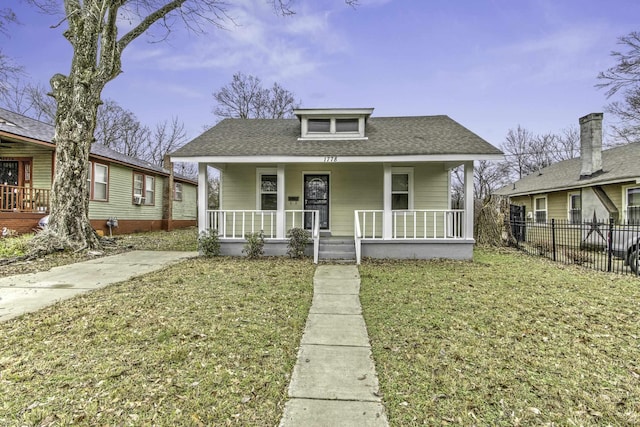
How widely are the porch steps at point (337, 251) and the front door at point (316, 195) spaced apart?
62.2 inches


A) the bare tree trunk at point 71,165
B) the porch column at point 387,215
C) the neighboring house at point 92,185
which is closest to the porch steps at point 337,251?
the porch column at point 387,215

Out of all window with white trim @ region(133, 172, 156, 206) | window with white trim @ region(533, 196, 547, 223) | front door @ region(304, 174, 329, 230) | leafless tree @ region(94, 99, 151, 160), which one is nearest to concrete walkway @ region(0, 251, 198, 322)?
front door @ region(304, 174, 329, 230)

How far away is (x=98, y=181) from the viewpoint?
14.2m

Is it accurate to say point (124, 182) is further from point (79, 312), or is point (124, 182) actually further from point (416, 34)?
point (416, 34)

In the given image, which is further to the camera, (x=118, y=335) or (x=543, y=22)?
(x=543, y=22)

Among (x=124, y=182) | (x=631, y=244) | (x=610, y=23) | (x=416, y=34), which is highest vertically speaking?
(x=610, y=23)

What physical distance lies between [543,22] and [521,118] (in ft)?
74.1

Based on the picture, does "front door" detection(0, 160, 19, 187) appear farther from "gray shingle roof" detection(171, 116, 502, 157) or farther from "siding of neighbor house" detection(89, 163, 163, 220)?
"gray shingle roof" detection(171, 116, 502, 157)

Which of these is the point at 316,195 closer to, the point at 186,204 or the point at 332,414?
the point at 332,414

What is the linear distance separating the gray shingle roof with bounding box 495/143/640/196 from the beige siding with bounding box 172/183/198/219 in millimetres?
21090

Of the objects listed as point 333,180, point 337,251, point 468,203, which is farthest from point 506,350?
point 333,180

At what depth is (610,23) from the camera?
56.2ft

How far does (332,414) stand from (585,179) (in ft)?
54.9

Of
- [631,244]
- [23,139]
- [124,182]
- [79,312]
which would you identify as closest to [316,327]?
[79,312]
